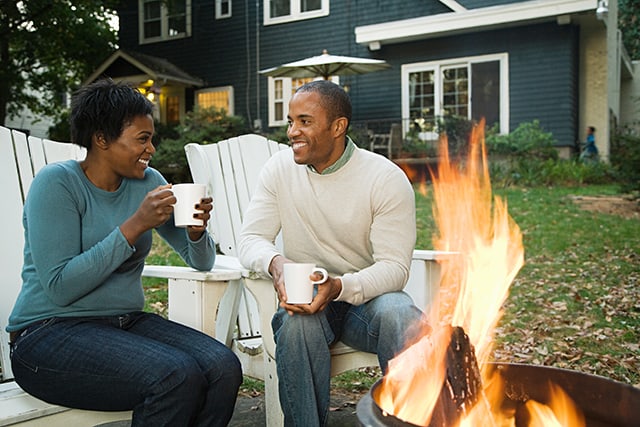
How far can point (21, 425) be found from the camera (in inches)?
73.0

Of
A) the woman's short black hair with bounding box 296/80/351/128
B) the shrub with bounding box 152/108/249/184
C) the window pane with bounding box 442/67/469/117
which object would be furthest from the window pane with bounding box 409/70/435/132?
the woman's short black hair with bounding box 296/80/351/128

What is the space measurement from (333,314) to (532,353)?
75.9 inches

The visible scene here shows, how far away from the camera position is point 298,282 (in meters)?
1.95

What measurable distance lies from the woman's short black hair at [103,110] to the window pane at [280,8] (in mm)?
12951

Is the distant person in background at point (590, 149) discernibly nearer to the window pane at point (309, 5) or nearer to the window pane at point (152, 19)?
the window pane at point (309, 5)

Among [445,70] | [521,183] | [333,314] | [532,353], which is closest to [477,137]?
[521,183]

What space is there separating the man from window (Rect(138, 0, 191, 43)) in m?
14.0

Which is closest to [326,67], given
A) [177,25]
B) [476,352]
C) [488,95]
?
[488,95]

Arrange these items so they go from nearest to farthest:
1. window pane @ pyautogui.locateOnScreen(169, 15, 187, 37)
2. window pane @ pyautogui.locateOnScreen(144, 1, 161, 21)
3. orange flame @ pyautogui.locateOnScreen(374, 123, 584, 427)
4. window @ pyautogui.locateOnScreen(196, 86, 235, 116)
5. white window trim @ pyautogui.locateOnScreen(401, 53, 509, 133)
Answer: orange flame @ pyautogui.locateOnScreen(374, 123, 584, 427)
white window trim @ pyautogui.locateOnScreen(401, 53, 509, 133)
window @ pyautogui.locateOnScreen(196, 86, 235, 116)
window pane @ pyautogui.locateOnScreen(169, 15, 187, 37)
window pane @ pyautogui.locateOnScreen(144, 1, 161, 21)

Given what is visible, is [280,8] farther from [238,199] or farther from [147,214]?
[147,214]

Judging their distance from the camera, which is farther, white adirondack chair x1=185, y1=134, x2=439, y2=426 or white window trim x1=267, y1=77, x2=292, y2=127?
white window trim x1=267, y1=77, x2=292, y2=127

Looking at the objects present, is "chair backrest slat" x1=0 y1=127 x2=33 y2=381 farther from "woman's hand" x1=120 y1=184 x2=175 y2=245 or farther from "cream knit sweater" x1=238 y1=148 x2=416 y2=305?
"cream knit sweater" x1=238 y1=148 x2=416 y2=305

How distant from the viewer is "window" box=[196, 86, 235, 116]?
15.1m

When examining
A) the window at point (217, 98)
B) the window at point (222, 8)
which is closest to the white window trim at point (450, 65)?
the window at point (217, 98)
